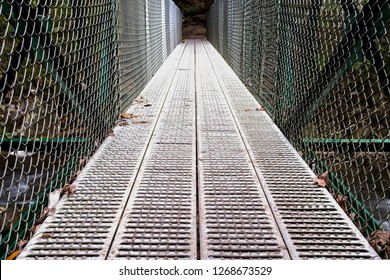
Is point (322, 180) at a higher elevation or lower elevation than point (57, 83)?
lower

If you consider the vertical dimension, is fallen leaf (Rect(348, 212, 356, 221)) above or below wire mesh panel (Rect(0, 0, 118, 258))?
below

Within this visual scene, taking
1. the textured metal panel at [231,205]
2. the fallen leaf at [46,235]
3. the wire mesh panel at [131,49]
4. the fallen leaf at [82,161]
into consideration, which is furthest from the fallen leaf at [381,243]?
the wire mesh panel at [131,49]

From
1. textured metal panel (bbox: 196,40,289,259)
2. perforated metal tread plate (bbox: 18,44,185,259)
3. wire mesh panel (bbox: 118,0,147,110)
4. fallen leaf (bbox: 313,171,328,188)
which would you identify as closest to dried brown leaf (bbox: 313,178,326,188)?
fallen leaf (bbox: 313,171,328,188)

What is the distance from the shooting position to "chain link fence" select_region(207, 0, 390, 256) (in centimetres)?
252

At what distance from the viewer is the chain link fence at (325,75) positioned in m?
2.52

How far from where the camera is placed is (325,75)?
3252 millimetres

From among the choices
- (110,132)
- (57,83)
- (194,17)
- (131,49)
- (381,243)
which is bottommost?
(381,243)

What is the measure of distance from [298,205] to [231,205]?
42 centimetres

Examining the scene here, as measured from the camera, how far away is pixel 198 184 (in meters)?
2.79

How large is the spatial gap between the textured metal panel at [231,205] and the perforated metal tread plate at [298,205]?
0.23 feet

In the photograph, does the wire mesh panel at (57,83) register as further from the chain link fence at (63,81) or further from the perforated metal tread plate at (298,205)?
the perforated metal tread plate at (298,205)

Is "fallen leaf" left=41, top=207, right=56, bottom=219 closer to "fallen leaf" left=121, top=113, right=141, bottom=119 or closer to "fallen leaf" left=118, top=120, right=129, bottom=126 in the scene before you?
"fallen leaf" left=118, top=120, right=129, bottom=126

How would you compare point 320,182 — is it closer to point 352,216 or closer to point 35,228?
point 352,216

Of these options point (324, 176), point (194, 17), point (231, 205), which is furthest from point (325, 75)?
point (194, 17)
